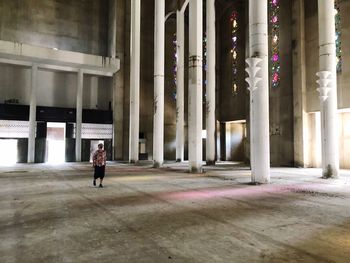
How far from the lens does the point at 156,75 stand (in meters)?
19.6

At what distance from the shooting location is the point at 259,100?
11.7m

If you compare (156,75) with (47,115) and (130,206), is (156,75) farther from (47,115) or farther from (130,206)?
(130,206)

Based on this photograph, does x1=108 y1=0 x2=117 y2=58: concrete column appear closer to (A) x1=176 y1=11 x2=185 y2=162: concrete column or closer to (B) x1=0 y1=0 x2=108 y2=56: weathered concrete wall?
(B) x1=0 y1=0 x2=108 y2=56: weathered concrete wall

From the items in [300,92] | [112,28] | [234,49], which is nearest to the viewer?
[300,92]

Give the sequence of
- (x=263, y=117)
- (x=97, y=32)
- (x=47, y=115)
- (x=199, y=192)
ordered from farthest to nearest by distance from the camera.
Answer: (x=97, y=32), (x=47, y=115), (x=263, y=117), (x=199, y=192)

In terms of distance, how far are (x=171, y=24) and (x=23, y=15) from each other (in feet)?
41.9

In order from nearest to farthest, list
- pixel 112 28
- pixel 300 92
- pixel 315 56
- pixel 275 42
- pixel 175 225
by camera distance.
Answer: pixel 175 225 < pixel 315 56 < pixel 300 92 < pixel 275 42 < pixel 112 28

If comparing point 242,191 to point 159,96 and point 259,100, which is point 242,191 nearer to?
point 259,100

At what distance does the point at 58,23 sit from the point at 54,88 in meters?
5.53

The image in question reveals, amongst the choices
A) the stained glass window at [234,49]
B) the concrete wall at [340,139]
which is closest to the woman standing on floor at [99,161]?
the concrete wall at [340,139]

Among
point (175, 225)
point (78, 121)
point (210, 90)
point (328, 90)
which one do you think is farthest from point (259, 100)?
point (78, 121)

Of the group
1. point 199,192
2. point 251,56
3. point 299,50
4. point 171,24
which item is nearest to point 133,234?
point 199,192

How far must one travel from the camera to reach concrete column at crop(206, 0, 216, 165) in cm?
2106

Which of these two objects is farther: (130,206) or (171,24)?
(171,24)
